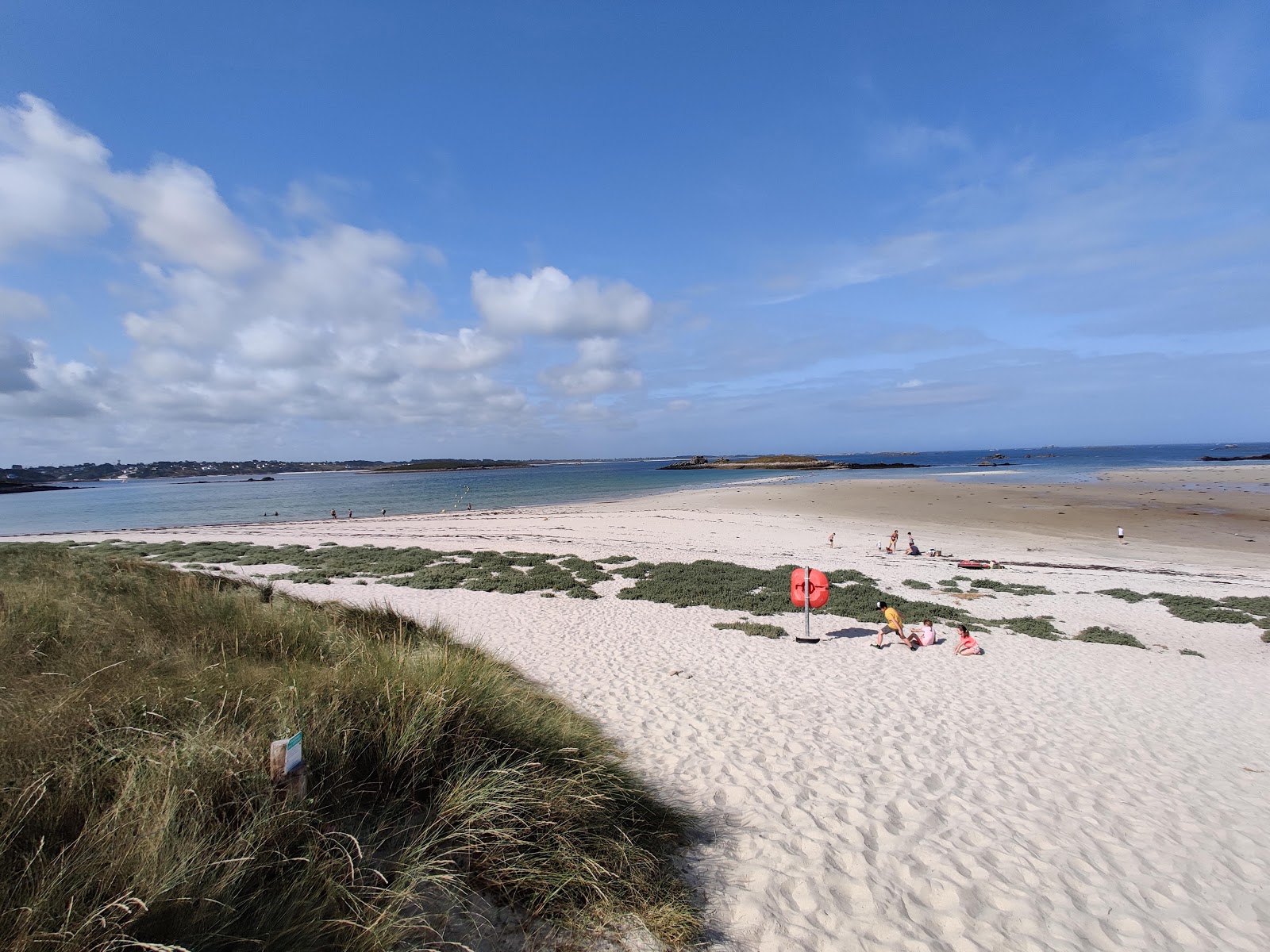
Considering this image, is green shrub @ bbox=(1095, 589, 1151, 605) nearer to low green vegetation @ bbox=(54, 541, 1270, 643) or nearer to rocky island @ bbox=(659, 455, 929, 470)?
low green vegetation @ bbox=(54, 541, 1270, 643)

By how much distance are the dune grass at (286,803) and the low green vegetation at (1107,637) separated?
456 inches

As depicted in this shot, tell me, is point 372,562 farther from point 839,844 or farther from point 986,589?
point 986,589

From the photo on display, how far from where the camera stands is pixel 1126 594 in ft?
49.2

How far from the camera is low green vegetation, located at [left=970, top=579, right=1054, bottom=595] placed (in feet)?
51.3

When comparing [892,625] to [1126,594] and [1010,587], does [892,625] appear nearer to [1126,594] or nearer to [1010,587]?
[1010,587]

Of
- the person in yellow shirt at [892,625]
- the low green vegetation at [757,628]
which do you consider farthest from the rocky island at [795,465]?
the low green vegetation at [757,628]

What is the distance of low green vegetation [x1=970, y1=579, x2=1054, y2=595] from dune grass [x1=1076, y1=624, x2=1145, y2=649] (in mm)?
3760

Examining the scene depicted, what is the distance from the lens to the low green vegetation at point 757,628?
37.6ft

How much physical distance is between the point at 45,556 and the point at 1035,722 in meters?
20.5

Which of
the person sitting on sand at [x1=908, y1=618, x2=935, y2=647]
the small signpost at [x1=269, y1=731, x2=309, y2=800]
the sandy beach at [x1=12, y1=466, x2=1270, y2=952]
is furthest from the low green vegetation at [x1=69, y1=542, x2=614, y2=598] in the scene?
the small signpost at [x1=269, y1=731, x2=309, y2=800]

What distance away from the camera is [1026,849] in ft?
15.4

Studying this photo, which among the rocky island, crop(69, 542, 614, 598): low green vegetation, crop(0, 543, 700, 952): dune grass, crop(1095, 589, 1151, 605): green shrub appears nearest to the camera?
crop(0, 543, 700, 952): dune grass

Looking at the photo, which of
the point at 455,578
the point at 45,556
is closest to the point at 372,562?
the point at 455,578

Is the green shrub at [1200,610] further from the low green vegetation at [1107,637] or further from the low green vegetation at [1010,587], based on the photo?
the low green vegetation at [1107,637]
